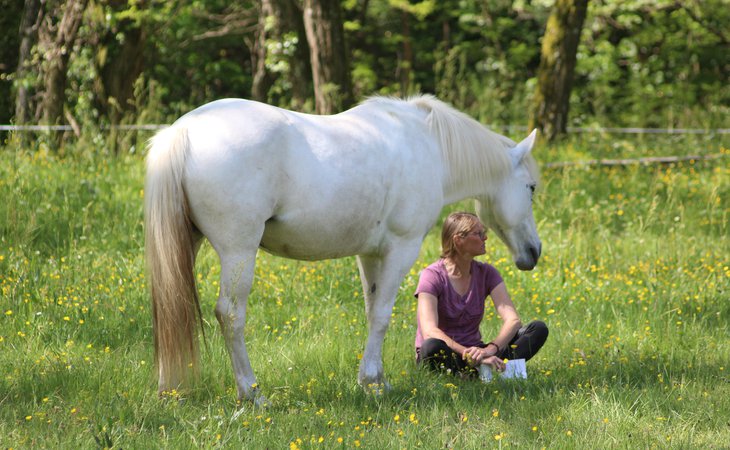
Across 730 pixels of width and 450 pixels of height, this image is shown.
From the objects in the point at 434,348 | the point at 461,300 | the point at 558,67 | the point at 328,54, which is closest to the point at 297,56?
the point at 328,54

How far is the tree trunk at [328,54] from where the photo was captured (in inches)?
390

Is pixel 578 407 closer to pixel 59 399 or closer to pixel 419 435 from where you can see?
pixel 419 435

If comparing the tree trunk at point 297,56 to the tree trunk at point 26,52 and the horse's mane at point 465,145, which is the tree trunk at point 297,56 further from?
the horse's mane at point 465,145

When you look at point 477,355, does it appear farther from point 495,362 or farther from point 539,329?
point 539,329

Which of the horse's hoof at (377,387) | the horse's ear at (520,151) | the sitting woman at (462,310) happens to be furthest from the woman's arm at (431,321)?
the horse's ear at (520,151)

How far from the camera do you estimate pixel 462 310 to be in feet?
15.7

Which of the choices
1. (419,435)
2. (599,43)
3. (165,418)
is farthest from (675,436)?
(599,43)

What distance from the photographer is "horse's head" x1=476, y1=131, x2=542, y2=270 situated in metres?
5.15

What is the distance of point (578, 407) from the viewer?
4.10 metres

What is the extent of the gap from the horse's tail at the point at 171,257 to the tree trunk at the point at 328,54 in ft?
20.1

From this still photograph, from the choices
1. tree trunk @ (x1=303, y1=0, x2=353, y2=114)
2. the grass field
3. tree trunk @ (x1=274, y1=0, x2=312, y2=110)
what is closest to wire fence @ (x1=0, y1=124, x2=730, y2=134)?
the grass field

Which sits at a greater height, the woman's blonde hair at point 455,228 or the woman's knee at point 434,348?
the woman's blonde hair at point 455,228

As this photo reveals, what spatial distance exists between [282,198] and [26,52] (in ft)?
24.9

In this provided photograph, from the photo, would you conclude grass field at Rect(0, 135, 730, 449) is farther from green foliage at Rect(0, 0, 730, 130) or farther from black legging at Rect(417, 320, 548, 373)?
green foliage at Rect(0, 0, 730, 130)
